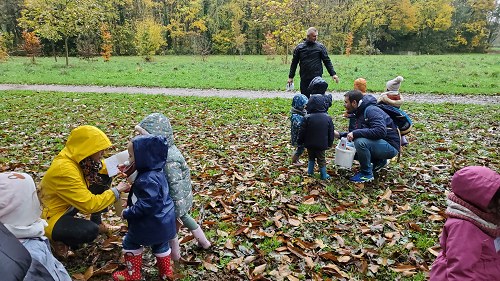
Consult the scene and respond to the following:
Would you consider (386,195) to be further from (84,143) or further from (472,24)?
(472,24)

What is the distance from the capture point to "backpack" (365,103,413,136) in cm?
556

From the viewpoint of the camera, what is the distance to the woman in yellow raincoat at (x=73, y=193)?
3293 millimetres

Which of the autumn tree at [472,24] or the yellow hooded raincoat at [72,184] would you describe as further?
the autumn tree at [472,24]

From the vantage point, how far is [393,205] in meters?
4.72

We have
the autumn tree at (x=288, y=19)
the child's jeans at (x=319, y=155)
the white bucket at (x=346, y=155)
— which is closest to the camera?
the white bucket at (x=346, y=155)

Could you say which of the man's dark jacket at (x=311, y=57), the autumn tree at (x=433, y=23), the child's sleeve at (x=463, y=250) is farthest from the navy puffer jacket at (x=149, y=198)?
the autumn tree at (x=433, y=23)

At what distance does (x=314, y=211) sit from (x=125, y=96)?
34.5 feet

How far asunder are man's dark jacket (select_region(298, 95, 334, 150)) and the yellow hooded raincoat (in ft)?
9.48

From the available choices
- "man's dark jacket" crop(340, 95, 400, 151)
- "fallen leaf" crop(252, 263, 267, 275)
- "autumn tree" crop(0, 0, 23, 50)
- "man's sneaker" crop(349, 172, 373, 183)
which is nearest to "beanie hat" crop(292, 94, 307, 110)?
"man's dark jacket" crop(340, 95, 400, 151)

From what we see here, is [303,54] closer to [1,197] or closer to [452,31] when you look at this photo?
[1,197]

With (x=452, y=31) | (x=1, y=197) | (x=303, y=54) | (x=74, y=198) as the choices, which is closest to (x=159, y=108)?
(x=303, y=54)

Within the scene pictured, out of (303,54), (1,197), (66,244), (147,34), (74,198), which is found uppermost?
(147,34)

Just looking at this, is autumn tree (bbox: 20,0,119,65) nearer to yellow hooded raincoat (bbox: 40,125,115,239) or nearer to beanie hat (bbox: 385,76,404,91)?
yellow hooded raincoat (bbox: 40,125,115,239)

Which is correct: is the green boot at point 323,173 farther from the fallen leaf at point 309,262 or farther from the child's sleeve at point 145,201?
the child's sleeve at point 145,201
